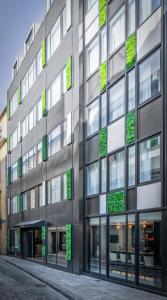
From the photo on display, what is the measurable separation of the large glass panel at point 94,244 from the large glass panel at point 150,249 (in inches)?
228

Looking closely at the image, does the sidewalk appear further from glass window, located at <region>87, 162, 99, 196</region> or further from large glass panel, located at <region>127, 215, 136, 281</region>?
glass window, located at <region>87, 162, 99, 196</region>

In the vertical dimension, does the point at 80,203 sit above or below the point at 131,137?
below

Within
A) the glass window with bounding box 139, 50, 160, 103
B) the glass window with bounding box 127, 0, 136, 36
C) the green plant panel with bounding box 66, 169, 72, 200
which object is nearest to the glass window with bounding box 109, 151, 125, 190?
the glass window with bounding box 139, 50, 160, 103

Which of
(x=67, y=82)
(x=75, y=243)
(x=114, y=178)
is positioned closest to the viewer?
(x=114, y=178)

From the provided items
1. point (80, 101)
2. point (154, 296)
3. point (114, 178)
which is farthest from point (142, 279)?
point (80, 101)

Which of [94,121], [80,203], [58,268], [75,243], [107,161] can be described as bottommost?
[58,268]

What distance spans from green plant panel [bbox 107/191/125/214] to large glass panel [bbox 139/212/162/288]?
81.5 inches

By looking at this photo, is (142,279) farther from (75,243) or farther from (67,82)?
(67,82)

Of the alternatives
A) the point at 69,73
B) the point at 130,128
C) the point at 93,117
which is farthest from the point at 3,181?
the point at 130,128

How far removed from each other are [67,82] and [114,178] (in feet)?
33.1

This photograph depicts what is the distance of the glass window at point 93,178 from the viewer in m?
29.4

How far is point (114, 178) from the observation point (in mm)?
26891

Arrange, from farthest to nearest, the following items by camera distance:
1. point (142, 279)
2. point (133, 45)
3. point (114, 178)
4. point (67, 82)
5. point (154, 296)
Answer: point (67, 82)
point (114, 178)
point (133, 45)
point (142, 279)
point (154, 296)

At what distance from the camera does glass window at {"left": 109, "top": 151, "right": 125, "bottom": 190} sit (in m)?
25.8
